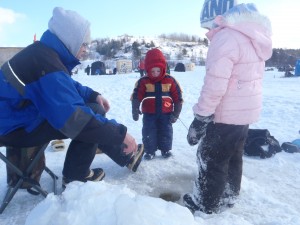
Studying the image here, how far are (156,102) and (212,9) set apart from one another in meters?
1.29

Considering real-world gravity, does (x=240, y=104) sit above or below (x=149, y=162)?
above

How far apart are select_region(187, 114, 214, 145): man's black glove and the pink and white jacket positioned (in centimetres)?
4

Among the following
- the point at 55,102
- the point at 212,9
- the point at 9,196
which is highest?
the point at 212,9

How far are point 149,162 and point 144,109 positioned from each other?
64 cm

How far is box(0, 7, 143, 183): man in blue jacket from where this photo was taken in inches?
80.2

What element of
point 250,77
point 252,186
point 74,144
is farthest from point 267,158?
point 74,144

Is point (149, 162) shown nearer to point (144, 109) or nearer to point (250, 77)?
point (144, 109)

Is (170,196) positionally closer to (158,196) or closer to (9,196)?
(158,196)

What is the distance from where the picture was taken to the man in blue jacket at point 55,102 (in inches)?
80.2

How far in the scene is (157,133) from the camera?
3738 millimetres

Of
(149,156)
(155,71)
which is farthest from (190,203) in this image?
(155,71)

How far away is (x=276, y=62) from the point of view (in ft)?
152

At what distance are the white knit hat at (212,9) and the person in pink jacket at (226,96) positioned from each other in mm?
281

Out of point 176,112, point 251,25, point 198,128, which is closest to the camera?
point 251,25
